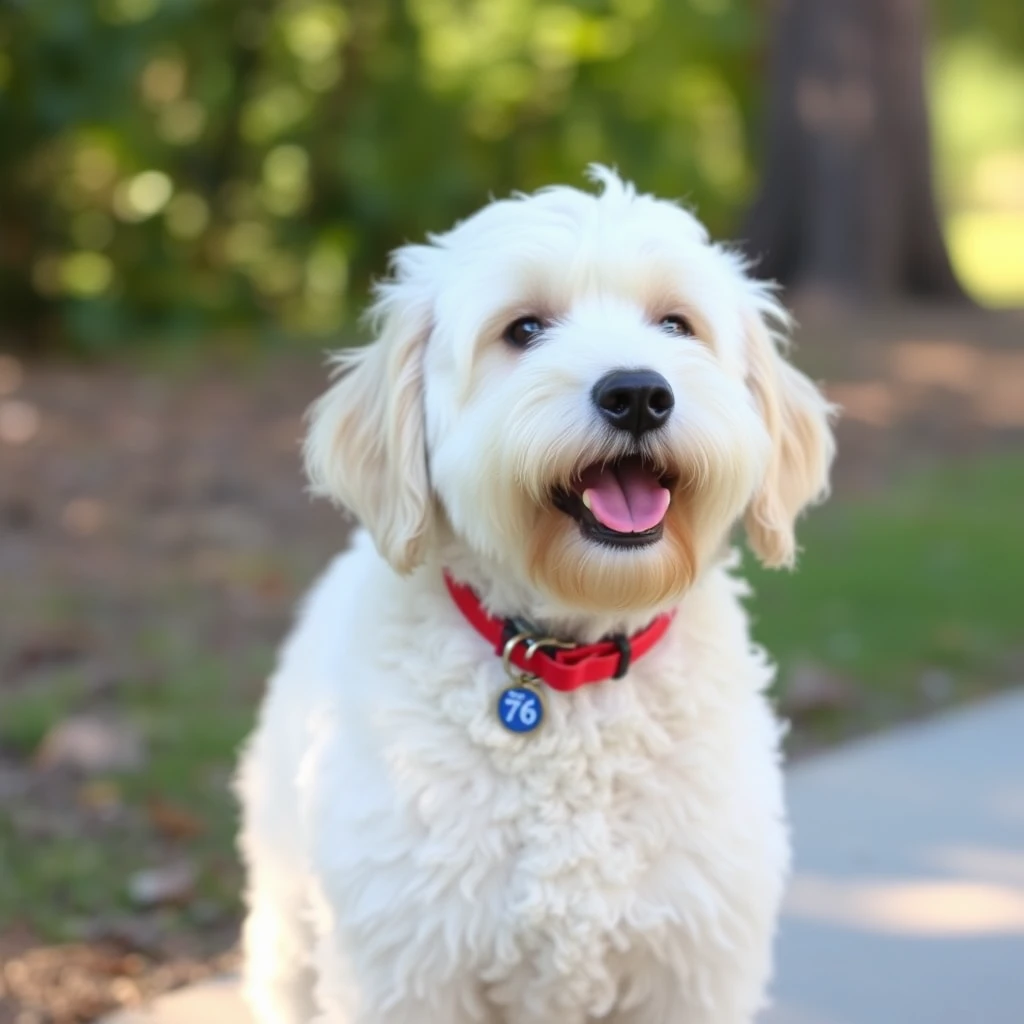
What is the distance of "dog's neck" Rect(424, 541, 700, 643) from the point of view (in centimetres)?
285

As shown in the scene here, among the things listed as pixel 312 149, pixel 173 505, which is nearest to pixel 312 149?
pixel 312 149

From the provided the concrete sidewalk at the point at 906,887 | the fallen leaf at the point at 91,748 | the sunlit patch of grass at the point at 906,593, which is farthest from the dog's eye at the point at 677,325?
the sunlit patch of grass at the point at 906,593

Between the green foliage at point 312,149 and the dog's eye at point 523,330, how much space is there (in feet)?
28.8

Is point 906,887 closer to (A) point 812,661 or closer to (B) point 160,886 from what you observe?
(A) point 812,661

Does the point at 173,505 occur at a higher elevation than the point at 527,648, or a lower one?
higher

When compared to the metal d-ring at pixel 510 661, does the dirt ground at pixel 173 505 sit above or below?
→ above

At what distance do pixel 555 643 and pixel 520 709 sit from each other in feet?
0.46

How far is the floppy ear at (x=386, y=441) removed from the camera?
9.30ft

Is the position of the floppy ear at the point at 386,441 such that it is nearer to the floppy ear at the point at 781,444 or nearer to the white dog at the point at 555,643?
the white dog at the point at 555,643

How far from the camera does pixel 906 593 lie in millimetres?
6566

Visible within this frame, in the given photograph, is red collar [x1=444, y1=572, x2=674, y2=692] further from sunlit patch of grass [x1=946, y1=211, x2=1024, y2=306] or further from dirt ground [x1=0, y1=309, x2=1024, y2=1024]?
sunlit patch of grass [x1=946, y1=211, x2=1024, y2=306]

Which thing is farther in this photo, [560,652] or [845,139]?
[845,139]

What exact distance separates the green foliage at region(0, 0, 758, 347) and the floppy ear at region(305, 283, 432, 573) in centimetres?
855

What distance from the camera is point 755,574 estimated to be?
6766mm
